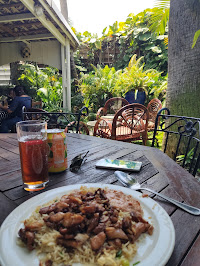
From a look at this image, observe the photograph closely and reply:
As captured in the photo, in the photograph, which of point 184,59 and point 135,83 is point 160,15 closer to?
point 184,59

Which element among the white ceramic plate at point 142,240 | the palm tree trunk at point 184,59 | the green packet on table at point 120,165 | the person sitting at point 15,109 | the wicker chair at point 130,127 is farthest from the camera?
the person sitting at point 15,109

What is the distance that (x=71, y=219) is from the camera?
486 millimetres

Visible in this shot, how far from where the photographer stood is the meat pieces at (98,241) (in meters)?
0.44

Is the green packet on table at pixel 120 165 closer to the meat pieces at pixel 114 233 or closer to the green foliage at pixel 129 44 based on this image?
the meat pieces at pixel 114 233

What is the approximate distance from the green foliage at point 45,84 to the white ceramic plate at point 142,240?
17.5 feet

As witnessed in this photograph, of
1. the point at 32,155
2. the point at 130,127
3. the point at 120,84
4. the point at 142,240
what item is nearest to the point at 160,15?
the point at 130,127

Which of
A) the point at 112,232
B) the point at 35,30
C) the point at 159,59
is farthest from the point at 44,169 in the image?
the point at 159,59

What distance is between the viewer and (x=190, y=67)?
2715 millimetres

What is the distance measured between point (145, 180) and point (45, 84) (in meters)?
7.11

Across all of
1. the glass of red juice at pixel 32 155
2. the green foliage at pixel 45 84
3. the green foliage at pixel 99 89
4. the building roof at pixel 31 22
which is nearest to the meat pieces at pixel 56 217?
the glass of red juice at pixel 32 155

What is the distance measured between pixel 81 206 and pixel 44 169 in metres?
0.31

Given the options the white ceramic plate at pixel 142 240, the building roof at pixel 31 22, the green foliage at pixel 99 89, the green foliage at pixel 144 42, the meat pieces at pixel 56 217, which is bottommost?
the white ceramic plate at pixel 142 240

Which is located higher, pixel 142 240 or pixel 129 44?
pixel 129 44

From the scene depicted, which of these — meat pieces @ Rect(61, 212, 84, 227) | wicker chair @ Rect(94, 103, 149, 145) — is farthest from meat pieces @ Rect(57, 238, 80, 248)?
wicker chair @ Rect(94, 103, 149, 145)
